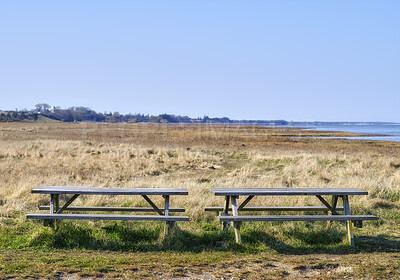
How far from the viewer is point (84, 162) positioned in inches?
695

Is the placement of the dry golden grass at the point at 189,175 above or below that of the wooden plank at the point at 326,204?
below

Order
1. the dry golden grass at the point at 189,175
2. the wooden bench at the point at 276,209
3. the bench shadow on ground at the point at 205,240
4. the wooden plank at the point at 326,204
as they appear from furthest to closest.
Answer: the dry golden grass at the point at 189,175 → the wooden bench at the point at 276,209 → the wooden plank at the point at 326,204 → the bench shadow on ground at the point at 205,240

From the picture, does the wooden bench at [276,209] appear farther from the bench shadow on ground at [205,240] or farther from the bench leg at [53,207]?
the bench leg at [53,207]

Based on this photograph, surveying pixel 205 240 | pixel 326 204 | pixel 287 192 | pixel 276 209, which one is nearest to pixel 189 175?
pixel 276 209

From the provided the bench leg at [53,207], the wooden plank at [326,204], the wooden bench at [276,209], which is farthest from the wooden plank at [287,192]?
the bench leg at [53,207]

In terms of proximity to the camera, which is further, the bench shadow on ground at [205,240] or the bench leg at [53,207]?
the bench leg at [53,207]

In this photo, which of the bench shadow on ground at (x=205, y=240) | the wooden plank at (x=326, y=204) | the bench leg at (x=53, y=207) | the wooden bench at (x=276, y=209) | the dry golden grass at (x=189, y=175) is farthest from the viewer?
the dry golden grass at (x=189, y=175)

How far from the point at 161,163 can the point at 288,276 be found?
47.7 feet

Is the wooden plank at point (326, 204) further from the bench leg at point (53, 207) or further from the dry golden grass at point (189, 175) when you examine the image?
the bench leg at point (53, 207)

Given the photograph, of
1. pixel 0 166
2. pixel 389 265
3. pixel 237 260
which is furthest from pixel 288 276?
pixel 0 166

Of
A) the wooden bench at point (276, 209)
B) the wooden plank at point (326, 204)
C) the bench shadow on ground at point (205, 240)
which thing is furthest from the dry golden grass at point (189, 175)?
the wooden plank at point (326, 204)

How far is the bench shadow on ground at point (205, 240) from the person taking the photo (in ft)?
18.8

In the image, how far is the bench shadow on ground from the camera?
5730 mm

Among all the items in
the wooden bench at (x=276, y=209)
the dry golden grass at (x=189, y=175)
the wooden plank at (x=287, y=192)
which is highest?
the wooden plank at (x=287, y=192)
